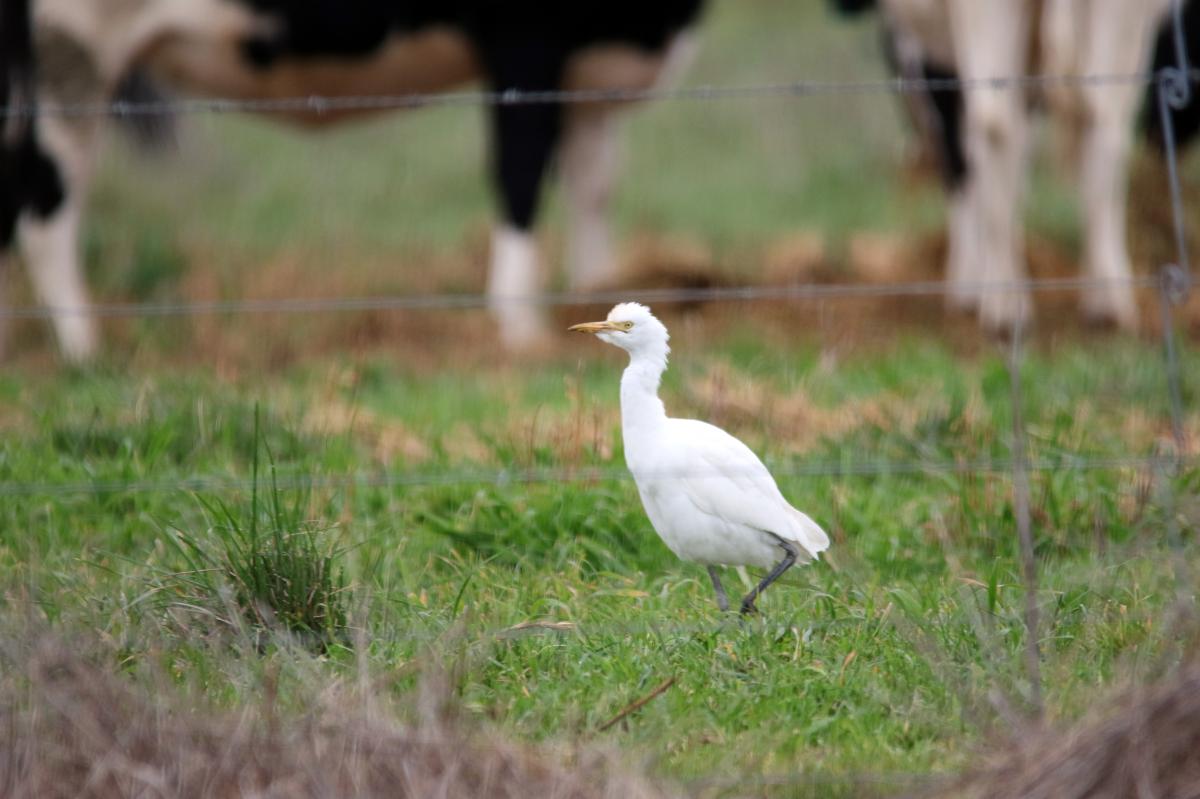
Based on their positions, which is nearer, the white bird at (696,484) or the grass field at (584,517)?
the grass field at (584,517)

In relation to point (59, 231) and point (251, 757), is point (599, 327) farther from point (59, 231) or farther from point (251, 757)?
point (59, 231)

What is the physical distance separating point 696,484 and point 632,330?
13.9 inches

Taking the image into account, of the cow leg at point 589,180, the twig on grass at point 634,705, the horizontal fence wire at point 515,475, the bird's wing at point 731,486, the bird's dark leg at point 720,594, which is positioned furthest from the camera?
the cow leg at point 589,180

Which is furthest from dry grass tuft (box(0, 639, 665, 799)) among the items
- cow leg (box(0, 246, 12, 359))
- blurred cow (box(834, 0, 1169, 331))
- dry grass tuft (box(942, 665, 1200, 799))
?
cow leg (box(0, 246, 12, 359))

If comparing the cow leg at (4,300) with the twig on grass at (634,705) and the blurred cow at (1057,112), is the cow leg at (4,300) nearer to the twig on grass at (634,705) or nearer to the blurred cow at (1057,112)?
the blurred cow at (1057,112)

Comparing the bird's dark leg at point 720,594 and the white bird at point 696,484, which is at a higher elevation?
the white bird at point 696,484

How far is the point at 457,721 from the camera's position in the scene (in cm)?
273

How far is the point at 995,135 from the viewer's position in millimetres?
6234

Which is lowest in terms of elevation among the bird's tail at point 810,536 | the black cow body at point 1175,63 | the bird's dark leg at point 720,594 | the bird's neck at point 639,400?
the bird's dark leg at point 720,594

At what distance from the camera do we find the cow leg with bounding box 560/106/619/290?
7.21 meters

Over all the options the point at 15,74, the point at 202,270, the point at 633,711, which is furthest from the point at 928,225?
the point at 633,711

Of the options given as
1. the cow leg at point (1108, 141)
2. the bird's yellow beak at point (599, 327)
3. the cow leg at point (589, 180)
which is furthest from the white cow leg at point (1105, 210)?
the bird's yellow beak at point (599, 327)

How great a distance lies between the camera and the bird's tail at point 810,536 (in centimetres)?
349

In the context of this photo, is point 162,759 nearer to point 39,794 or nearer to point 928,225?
point 39,794
